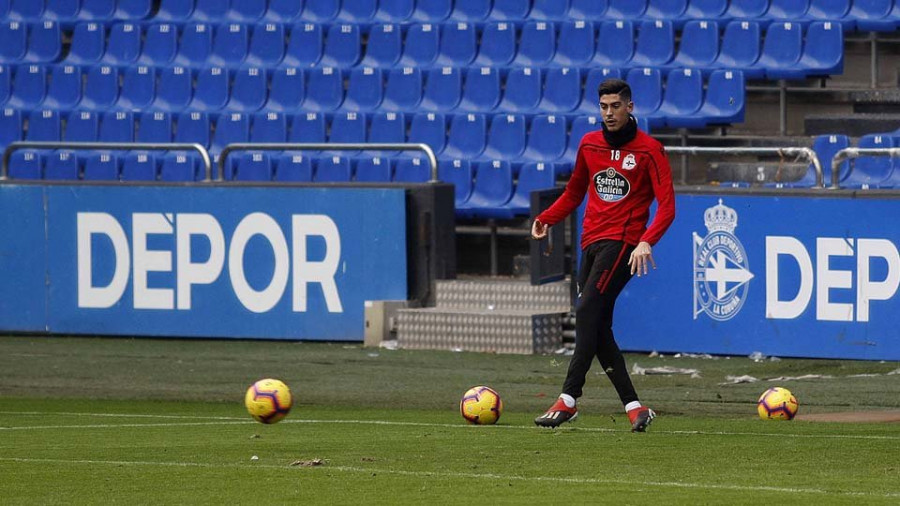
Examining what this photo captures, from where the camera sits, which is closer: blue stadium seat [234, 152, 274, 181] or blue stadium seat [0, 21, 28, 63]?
blue stadium seat [234, 152, 274, 181]

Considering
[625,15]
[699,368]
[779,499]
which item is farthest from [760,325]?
[779,499]

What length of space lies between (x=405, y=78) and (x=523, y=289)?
494 centimetres

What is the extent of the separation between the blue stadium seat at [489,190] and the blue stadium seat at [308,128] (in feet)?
8.41

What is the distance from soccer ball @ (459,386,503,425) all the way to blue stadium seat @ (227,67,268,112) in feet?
37.9

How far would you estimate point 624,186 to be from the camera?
978cm

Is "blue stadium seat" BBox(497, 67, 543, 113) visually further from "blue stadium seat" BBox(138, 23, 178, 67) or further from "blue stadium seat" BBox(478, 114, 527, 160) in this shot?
"blue stadium seat" BBox(138, 23, 178, 67)

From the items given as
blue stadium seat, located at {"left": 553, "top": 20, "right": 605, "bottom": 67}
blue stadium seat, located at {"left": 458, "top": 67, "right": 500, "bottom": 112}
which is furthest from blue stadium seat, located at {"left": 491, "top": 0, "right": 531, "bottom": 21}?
blue stadium seat, located at {"left": 458, "top": 67, "right": 500, "bottom": 112}

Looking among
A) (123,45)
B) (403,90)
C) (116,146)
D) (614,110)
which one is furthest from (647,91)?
(614,110)

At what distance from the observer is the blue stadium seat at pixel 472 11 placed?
20.9 m

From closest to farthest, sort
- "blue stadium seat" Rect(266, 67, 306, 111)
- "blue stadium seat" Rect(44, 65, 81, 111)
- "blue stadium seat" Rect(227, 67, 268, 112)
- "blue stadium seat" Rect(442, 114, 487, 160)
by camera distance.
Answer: "blue stadium seat" Rect(442, 114, 487, 160) → "blue stadium seat" Rect(266, 67, 306, 111) → "blue stadium seat" Rect(227, 67, 268, 112) → "blue stadium seat" Rect(44, 65, 81, 111)

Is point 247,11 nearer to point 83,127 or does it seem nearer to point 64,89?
point 64,89

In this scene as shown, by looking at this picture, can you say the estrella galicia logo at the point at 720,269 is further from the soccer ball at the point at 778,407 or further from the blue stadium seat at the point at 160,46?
the blue stadium seat at the point at 160,46

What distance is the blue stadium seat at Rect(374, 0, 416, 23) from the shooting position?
70.5 ft

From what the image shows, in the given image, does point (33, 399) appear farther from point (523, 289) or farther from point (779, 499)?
point (779, 499)
